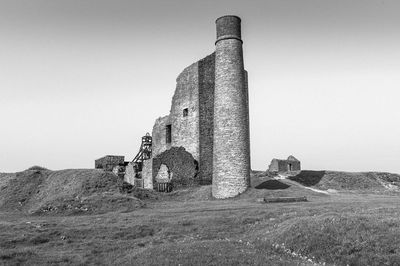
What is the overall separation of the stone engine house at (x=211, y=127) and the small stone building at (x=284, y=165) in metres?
17.5

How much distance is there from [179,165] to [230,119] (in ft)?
24.1

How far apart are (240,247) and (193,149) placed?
77.5 ft

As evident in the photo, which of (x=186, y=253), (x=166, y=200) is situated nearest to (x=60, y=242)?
(x=186, y=253)

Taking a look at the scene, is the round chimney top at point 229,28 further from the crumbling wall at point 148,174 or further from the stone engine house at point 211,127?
the crumbling wall at point 148,174

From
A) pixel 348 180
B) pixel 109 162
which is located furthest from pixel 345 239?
pixel 109 162

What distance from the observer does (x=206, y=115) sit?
3488cm

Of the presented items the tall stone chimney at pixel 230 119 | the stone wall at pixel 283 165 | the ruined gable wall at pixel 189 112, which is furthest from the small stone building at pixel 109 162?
the stone wall at pixel 283 165

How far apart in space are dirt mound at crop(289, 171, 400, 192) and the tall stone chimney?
32.3 feet

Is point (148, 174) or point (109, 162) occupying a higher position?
point (109, 162)

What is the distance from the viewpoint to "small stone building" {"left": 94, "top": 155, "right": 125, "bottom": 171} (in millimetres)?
40844

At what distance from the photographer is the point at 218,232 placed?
1459cm

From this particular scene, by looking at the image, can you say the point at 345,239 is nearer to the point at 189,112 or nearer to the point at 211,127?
the point at 211,127

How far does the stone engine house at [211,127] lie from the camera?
2744cm

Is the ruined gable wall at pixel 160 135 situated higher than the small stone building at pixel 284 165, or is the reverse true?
the ruined gable wall at pixel 160 135
